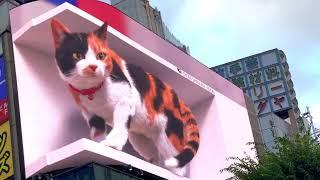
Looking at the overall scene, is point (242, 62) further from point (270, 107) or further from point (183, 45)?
point (183, 45)

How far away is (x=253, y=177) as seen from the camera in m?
23.2

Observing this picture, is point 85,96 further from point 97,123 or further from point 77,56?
point 77,56

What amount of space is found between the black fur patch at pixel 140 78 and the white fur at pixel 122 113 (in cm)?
45

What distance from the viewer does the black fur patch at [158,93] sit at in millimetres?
33638

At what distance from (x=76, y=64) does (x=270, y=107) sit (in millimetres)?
40786

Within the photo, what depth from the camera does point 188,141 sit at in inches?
1422

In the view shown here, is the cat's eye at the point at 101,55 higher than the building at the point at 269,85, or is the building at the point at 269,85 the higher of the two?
the building at the point at 269,85

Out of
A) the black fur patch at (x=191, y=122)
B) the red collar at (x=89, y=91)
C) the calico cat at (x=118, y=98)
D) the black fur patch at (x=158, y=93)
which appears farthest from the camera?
the black fur patch at (x=191, y=122)

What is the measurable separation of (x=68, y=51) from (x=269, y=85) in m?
41.3

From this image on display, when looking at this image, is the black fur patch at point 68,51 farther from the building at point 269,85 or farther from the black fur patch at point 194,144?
the building at point 269,85

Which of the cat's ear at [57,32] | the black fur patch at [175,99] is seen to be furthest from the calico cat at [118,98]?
the black fur patch at [175,99]

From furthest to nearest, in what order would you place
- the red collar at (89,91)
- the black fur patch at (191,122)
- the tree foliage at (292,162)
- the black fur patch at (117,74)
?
the black fur patch at (191,122) < the black fur patch at (117,74) < the red collar at (89,91) < the tree foliage at (292,162)

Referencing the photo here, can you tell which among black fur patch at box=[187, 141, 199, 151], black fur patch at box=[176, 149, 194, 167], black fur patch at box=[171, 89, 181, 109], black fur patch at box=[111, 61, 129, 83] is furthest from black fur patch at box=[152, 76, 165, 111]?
black fur patch at box=[187, 141, 199, 151]

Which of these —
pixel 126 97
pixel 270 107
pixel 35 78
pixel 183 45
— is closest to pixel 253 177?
pixel 126 97
